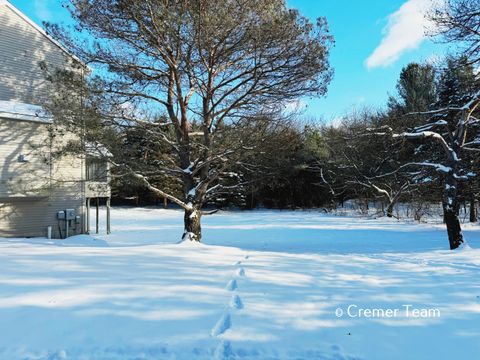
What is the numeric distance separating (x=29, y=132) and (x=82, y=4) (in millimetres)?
5842

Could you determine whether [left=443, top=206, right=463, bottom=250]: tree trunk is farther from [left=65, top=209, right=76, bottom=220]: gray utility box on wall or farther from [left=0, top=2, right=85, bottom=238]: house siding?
[left=65, top=209, right=76, bottom=220]: gray utility box on wall

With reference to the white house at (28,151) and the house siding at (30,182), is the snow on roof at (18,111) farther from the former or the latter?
the house siding at (30,182)

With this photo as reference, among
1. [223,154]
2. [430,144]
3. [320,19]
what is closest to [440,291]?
[223,154]

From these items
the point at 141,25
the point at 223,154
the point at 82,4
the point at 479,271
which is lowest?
the point at 479,271

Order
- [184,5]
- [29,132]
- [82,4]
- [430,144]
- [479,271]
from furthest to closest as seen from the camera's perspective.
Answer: [430,144] → [29,132] → [82,4] → [184,5] → [479,271]

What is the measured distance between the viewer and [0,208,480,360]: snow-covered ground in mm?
3178

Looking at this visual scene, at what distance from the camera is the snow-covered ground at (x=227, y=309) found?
125 inches

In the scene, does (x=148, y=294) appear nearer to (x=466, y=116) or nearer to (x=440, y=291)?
(x=440, y=291)

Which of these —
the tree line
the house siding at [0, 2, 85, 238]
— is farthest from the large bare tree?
the house siding at [0, 2, 85, 238]

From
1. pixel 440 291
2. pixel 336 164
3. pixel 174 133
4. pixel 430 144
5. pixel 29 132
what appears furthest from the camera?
pixel 336 164

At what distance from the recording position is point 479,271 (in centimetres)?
634

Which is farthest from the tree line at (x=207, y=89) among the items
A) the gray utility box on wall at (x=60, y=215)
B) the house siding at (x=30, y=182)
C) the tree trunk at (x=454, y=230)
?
the gray utility box on wall at (x=60, y=215)

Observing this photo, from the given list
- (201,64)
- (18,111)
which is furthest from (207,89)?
(18,111)

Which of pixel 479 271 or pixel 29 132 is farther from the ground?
pixel 29 132
